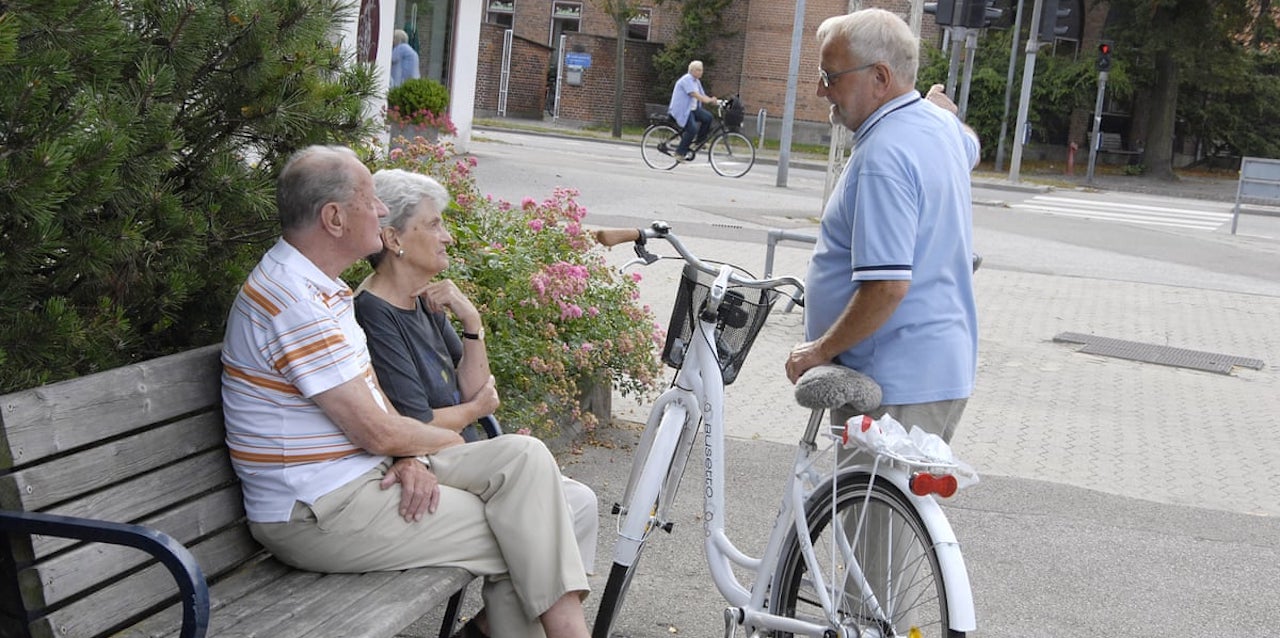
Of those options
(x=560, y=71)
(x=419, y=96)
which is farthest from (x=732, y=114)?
(x=560, y=71)

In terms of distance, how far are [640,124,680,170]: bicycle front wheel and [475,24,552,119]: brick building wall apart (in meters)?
16.4

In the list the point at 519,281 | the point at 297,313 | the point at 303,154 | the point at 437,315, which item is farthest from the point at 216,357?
the point at 519,281

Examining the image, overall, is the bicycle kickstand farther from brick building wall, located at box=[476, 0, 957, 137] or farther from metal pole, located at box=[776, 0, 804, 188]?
brick building wall, located at box=[476, 0, 957, 137]

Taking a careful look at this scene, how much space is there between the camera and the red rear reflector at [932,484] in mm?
3203

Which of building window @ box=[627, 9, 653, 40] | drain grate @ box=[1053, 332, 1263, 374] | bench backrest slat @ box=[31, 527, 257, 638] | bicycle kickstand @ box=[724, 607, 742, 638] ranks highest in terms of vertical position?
building window @ box=[627, 9, 653, 40]

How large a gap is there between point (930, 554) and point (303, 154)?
1811 mm

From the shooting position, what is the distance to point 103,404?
3033mm

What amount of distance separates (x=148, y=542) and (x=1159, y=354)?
8823 millimetres

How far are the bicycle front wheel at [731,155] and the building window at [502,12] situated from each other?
73.3 ft

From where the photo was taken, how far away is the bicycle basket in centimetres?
399

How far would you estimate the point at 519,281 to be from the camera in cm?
587

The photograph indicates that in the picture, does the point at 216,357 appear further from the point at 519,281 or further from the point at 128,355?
the point at 519,281

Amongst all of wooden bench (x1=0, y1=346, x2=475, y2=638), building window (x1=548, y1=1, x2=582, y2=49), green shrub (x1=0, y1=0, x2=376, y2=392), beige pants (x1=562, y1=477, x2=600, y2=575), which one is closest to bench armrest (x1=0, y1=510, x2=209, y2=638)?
wooden bench (x1=0, y1=346, x2=475, y2=638)

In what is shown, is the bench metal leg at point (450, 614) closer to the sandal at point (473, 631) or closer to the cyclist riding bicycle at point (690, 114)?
the sandal at point (473, 631)
